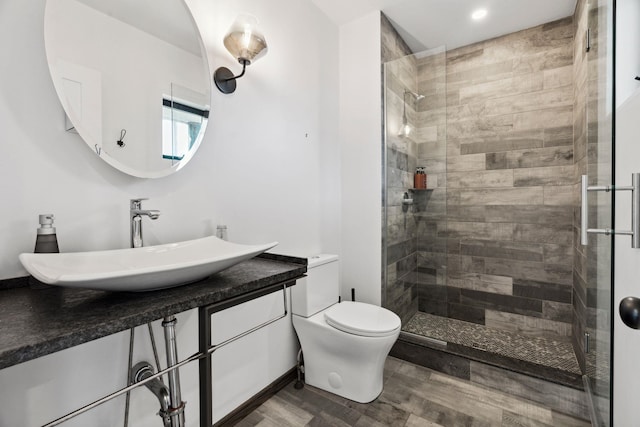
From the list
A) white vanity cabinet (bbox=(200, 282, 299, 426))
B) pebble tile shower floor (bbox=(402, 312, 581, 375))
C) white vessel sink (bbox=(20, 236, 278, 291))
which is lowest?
pebble tile shower floor (bbox=(402, 312, 581, 375))

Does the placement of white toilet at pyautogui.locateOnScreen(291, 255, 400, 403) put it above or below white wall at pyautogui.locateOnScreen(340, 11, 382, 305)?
below

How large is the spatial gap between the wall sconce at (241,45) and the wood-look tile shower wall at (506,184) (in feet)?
4.99

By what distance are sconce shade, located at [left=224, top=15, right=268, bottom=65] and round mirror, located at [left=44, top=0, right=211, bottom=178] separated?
17 cm

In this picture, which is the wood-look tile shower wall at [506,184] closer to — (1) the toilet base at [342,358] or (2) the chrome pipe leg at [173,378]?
(1) the toilet base at [342,358]

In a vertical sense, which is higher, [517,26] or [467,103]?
[517,26]

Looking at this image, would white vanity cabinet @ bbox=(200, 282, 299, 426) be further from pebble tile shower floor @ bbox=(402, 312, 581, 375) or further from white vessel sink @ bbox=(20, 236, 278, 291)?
pebble tile shower floor @ bbox=(402, 312, 581, 375)

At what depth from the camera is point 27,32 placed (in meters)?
1.01

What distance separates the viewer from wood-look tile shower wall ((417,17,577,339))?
2.54 m

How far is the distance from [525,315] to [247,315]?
7.81 feet

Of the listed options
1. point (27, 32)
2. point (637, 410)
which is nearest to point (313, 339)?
point (637, 410)

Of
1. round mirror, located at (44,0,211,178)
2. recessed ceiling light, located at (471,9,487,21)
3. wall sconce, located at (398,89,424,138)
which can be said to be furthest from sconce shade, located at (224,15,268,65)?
recessed ceiling light, located at (471,9,487,21)

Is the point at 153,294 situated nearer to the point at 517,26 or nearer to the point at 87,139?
the point at 87,139

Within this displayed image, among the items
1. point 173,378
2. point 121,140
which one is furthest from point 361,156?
point 173,378

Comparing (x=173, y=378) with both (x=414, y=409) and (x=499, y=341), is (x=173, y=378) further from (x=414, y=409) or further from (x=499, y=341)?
(x=499, y=341)
